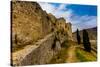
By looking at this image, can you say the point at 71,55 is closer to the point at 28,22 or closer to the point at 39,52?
the point at 39,52

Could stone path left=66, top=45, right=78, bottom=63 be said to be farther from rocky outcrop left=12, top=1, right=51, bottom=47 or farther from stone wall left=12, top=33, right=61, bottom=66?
rocky outcrop left=12, top=1, right=51, bottom=47

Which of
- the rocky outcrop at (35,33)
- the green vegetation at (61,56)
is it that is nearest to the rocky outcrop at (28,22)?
the rocky outcrop at (35,33)

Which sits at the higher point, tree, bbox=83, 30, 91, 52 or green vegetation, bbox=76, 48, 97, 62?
tree, bbox=83, 30, 91, 52

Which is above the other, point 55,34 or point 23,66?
point 55,34

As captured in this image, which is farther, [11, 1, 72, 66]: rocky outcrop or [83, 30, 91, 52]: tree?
[83, 30, 91, 52]: tree

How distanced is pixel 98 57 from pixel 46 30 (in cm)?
77

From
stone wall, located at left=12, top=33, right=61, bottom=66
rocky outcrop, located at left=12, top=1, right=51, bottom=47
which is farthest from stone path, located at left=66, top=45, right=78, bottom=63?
rocky outcrop, located at left=12, top=1, right=51, bottom=47

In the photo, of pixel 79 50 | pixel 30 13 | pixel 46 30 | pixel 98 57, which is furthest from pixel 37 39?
pixel 98 57

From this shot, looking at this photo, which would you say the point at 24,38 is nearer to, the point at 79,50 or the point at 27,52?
the point at 27,52

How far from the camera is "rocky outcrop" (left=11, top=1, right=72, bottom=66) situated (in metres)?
2.15

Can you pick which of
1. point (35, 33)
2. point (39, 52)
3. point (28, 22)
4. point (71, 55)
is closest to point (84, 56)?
point (71, 55)

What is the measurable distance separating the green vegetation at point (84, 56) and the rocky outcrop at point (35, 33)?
21 cm

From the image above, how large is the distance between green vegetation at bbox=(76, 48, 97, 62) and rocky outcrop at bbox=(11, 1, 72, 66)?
215mm

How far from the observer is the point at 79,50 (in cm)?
245
